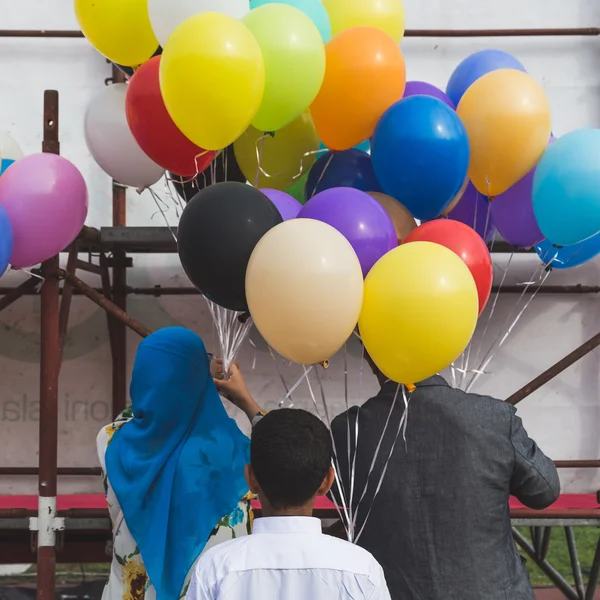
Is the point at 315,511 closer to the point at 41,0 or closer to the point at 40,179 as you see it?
the point at 40,179

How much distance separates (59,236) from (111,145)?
0.38 m

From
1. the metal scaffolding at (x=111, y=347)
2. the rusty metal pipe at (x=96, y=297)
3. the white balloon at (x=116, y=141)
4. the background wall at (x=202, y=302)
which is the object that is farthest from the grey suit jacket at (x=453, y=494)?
the background wall at (x=202, y=302)

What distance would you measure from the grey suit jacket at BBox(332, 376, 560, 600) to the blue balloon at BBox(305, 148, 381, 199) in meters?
0.71

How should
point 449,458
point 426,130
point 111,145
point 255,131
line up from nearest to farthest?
point 449,458 → point 426,130 → point 255,131 → point 111,145

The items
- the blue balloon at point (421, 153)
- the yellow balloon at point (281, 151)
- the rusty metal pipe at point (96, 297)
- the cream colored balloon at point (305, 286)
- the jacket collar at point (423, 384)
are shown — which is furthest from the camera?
the rusty metal pipe at point (96, 297)

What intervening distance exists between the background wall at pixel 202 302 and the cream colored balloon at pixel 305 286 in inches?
88.6

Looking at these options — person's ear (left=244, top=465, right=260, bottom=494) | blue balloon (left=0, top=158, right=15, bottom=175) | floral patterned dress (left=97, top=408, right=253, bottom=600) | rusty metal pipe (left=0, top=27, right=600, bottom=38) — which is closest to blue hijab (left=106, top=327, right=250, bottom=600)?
floral patterned dress (left=97, top=408, right=253, bottom=600)

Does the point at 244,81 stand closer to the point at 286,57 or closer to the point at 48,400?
the point at 286,57

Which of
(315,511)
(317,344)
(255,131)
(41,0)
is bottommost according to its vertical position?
(315,511)

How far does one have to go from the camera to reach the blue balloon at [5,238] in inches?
97.7

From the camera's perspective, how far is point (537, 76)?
4.07 metres

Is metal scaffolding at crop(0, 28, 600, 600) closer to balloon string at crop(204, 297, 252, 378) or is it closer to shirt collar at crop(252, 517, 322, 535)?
balloon string at crop(204, 297, 252, 378)

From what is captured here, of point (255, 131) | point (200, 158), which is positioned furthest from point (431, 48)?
point (200, 158)

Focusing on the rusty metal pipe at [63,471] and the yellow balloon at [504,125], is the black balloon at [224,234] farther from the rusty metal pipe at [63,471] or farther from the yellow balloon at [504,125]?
the rusty metal pipe at [63,471]
